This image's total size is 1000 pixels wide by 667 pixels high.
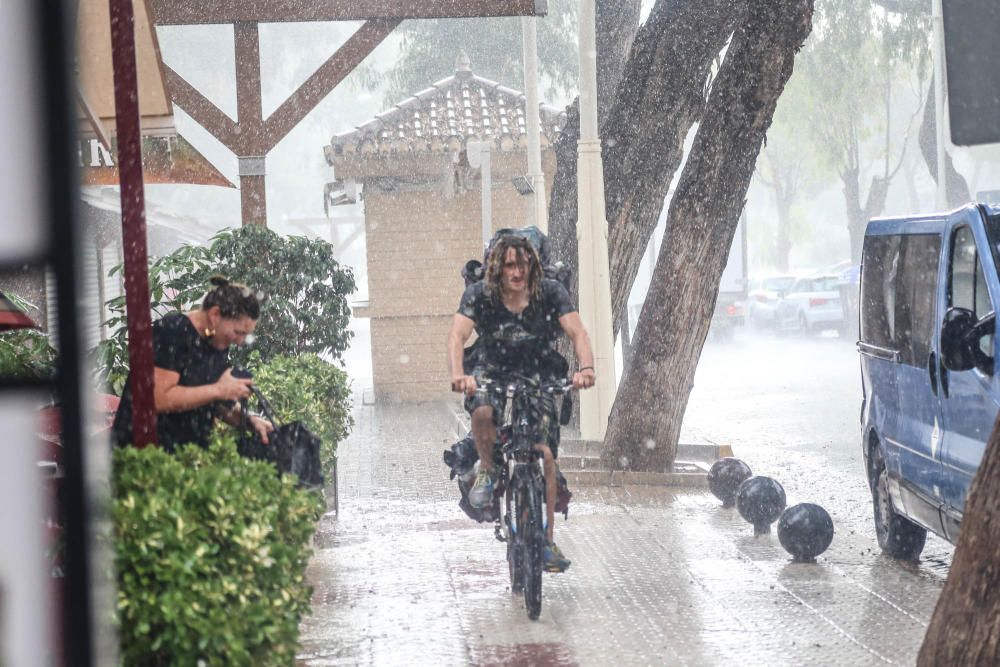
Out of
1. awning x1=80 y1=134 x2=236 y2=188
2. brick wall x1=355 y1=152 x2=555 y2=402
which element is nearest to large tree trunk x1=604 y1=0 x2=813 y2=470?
awning x1=80 y1=134 x2=236 y2=188

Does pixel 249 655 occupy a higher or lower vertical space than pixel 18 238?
lower

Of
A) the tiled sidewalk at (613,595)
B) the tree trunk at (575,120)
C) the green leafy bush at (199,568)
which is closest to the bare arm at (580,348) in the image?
the tiled sidewalk at (613,595)

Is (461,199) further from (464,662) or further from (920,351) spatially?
(464,662)

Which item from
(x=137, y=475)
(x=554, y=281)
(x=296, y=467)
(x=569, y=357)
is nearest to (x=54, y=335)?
(x=137, y=475)

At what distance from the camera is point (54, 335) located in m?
2.10

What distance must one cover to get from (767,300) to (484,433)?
126ft

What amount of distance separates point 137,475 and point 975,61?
8.63ft

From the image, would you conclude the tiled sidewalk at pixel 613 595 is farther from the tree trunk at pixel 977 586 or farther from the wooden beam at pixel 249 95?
the wooden beam at pixel 249 95

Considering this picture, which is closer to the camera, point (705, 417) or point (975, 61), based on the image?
point (975, 61)

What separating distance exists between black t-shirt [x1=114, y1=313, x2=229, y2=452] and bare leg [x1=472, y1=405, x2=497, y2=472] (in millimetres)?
1667

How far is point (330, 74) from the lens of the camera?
1241 centimetres

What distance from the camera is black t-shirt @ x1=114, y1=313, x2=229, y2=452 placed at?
20.5ft

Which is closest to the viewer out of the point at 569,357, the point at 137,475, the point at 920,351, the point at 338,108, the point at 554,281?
A: the point at 137,475

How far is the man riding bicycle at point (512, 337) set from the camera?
7.61 meters
